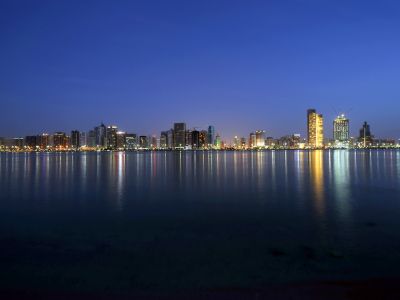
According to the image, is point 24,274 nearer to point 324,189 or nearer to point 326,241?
point 326,241

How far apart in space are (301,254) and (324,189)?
65.4 feet

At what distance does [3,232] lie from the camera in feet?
50.6

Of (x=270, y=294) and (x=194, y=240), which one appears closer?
(x=270, y=294)

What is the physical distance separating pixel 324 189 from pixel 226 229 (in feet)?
57.1

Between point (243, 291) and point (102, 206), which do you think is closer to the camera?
point (243, 291)

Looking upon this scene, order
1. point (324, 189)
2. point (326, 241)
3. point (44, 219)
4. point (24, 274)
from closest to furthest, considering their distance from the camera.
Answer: point (24, 274) → point (326, 241) → point (44, 219) → point (324, 189)

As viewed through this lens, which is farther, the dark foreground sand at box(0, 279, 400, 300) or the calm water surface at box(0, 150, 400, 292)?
the calm water surface at box(0, 150, 400, 292)

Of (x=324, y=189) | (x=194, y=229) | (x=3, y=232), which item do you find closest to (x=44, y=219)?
(x=3, y=232)

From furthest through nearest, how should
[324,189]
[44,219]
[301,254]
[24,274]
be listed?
[324,189] < [44,219] < [301,254] < [24,274]

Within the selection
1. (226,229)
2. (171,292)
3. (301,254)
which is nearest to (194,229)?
(226,229)

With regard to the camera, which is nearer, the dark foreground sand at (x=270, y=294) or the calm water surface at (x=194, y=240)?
the dark foreground sand at (x=270, y=294)

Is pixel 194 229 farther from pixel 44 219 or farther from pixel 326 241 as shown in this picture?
pixel 44 219

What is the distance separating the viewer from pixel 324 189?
30656mm

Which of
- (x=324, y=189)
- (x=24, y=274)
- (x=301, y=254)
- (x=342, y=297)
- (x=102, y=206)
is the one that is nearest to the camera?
(x=342, y=297)
